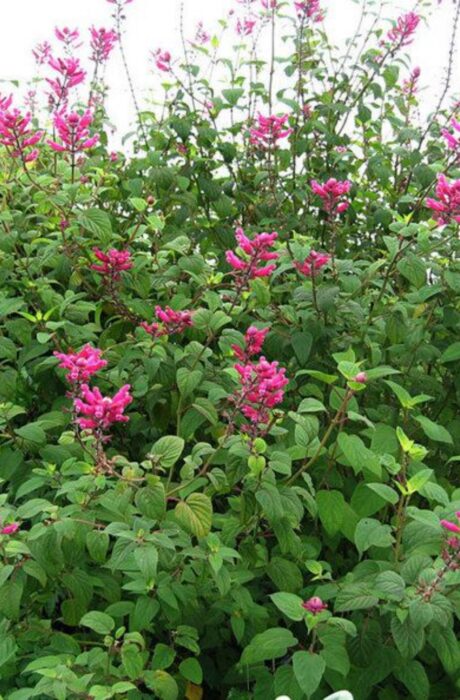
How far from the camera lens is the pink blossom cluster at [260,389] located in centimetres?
246

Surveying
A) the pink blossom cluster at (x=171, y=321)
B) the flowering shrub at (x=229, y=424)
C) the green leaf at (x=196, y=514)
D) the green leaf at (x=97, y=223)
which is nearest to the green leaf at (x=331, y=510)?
the flowering shrub at (x=229, y=424)

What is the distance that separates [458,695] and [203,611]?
82 cm

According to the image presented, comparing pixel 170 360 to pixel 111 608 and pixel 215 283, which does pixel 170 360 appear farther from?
pixel 111 608

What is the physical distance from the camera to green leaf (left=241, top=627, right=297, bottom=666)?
2533 millimetres

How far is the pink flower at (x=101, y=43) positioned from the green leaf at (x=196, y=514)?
2.90m

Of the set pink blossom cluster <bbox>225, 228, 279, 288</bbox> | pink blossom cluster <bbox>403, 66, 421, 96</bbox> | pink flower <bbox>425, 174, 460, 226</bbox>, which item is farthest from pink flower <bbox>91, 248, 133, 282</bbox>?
pink blossom cluster <bbox>403, 66, 421, 96</bbox>

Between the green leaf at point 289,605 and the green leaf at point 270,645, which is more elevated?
the green leaf at point 289,605

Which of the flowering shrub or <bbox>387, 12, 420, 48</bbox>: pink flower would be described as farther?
<bbox>387, 12, 420, 48</bbox>: pink flower

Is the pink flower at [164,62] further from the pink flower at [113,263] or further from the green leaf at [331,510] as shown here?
the green leaf at [331,510]

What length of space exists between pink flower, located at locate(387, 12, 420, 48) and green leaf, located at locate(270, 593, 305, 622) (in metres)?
3.03

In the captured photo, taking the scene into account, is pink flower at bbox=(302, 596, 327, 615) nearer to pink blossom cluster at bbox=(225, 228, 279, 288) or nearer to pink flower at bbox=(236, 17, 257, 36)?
pink blossom cluster at bbox=(225, 228, 279, 288)

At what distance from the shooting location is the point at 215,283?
347cm

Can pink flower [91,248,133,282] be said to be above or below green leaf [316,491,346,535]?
above

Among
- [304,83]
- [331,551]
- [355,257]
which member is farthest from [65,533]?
[304,83]
